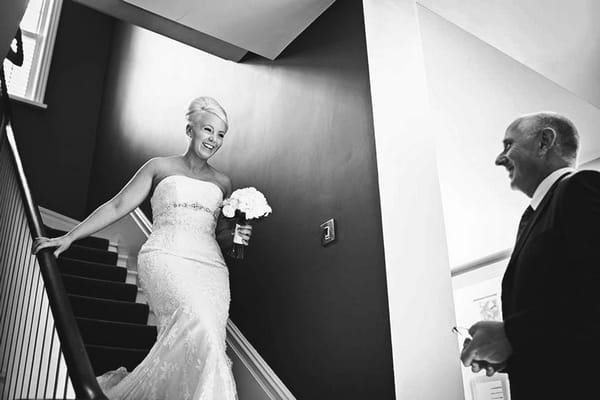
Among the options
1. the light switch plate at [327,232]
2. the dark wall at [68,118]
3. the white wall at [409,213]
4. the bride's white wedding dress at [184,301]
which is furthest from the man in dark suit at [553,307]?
the dark wall at [68,118]

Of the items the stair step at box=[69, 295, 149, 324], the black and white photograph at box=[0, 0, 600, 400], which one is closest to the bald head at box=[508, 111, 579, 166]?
the black and white photograph at box=[0, 0, 600, 400]

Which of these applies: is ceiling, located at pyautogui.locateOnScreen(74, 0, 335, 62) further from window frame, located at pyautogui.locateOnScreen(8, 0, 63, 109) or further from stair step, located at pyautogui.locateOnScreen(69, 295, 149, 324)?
window frame, located at pyautogui.locateOnScreen(8, 0, 63, 109)

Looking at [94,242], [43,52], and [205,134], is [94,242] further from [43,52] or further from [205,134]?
[43,52]

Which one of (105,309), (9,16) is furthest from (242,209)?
(9,16)

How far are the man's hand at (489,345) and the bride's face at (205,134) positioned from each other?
6.61ft

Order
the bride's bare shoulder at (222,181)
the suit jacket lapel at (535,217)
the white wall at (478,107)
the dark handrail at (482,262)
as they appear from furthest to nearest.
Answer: the dark handrail at (482,262) → the white wall at (478,107) → the bride's bare shoulder at (222,181) → the suit jacket lapel at (535,217)

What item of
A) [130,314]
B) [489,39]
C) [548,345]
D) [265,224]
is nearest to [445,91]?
[489,39]

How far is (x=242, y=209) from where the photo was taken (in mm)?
3027

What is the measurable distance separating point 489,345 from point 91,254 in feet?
14.2

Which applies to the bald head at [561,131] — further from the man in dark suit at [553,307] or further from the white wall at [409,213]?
the white wall at [409,213]

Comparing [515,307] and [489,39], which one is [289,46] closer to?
[489,39]

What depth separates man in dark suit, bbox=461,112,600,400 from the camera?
4.93 feet

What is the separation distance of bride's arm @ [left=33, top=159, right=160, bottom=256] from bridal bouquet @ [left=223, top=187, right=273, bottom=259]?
466 millimetres

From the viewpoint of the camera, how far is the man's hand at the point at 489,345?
1619mm
